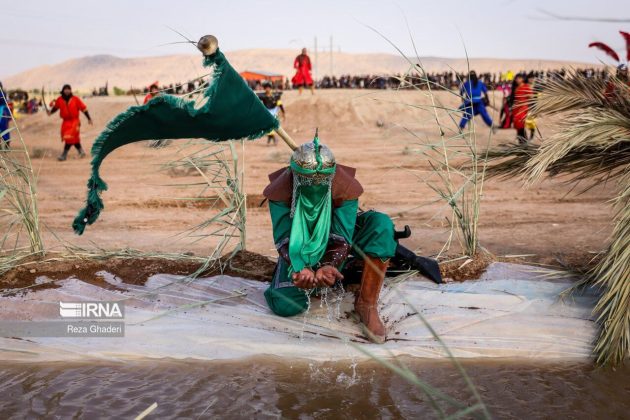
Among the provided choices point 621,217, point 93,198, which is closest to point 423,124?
point 621,217

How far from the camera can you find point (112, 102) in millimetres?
22453

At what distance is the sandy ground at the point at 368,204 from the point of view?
6188 millimetres

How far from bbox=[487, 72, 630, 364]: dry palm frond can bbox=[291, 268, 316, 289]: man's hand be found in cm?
138

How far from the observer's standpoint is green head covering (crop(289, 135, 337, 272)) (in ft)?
11.1

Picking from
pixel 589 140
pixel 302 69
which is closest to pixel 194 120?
pixel 589 140

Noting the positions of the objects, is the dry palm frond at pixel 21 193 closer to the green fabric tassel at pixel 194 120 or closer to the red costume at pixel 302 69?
the green fabric tassel at pixel 194 120

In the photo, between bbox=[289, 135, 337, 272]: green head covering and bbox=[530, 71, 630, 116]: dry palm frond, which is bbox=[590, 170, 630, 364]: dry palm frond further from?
bbox=[289, 135, 337, 272]: green head covering

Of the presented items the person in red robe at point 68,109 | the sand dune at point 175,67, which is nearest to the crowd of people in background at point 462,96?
the person in red robe at point 68,109

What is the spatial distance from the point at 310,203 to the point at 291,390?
37.5 inches

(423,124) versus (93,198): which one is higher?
(423,124)

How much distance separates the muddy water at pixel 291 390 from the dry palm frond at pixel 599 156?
278mm

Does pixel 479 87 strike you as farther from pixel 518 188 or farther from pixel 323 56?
pixel 323 56

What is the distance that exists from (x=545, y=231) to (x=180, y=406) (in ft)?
15.3

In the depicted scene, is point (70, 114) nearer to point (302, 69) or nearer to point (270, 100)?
point (270, 100)
